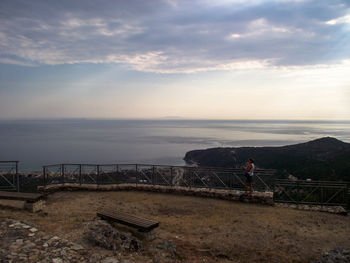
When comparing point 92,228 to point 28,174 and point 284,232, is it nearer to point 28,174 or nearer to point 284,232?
point 284,232

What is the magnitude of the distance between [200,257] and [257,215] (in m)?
3.26

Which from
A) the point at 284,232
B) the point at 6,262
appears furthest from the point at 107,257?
the point at 284,232

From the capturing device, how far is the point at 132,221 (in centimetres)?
532

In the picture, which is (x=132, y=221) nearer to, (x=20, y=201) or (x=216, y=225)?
(x=216, y=225)

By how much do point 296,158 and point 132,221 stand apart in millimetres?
45667

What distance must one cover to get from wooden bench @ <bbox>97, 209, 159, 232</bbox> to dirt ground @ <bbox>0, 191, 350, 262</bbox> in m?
0.56

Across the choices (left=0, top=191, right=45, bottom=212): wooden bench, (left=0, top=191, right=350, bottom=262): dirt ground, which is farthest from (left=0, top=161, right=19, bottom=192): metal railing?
(left=0, top=191, right=45, bottom=212): wooden bench

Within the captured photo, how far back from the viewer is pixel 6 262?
3.67 m

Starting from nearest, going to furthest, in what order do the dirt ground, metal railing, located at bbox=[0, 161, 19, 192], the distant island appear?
1. the dirt ground
2. metal railing, located at bbox=[0, 161, 19, 192]
3. the distant island

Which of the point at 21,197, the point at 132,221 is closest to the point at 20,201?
the point at 21,197

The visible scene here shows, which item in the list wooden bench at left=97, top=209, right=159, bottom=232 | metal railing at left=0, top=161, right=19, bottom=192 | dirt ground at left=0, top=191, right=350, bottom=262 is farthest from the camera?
metal railing at left=0, top=161, right=19, bottom=192

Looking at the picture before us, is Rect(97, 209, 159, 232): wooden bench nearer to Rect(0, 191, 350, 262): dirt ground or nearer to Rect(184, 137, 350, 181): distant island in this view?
Rect(0, 191, 350, 262): dirt ground

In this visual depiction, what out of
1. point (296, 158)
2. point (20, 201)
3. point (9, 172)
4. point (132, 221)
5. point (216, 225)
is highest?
point (9, 172)

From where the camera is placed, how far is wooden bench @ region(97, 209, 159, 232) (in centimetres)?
506
